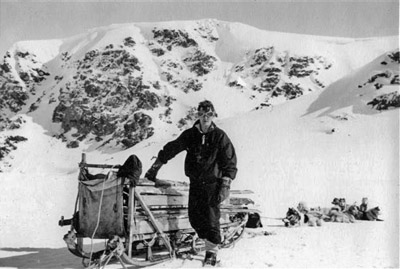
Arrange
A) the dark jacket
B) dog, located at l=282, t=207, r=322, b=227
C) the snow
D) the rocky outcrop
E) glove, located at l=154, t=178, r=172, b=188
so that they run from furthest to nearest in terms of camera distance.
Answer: the rocky outcrop, dog, located at l=282, t=207, r=322, b=227, the snow, glove, located at l=154, t=178, r=172, b=188, the dark jacket

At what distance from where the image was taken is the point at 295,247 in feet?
22.1

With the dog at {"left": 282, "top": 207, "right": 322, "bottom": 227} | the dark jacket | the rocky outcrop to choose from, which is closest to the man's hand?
the dark jacket

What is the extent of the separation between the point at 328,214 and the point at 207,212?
535cm

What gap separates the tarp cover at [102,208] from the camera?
5.02 m

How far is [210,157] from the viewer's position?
17.8ft

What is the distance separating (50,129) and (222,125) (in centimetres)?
7294

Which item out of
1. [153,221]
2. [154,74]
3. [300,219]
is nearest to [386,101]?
[300,219]

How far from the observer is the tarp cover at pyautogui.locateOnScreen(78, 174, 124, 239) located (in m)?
5.02

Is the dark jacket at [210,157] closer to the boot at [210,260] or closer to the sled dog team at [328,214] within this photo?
the boot at [210,260]

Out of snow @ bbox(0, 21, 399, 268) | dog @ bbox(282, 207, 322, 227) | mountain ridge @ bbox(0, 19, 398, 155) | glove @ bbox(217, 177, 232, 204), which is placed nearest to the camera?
glove @ bbox(217, 177, 232, 204)

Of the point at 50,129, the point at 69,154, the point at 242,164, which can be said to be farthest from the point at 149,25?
the point at 242,164

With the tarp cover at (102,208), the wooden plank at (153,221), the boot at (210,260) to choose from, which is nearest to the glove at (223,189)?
the boot at (210,260)

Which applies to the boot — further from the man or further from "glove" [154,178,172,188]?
"glove" [154,178,172,188]

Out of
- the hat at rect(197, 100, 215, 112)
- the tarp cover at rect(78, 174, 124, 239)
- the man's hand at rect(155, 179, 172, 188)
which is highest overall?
the hat at rect(197, 100, 215, 112)
